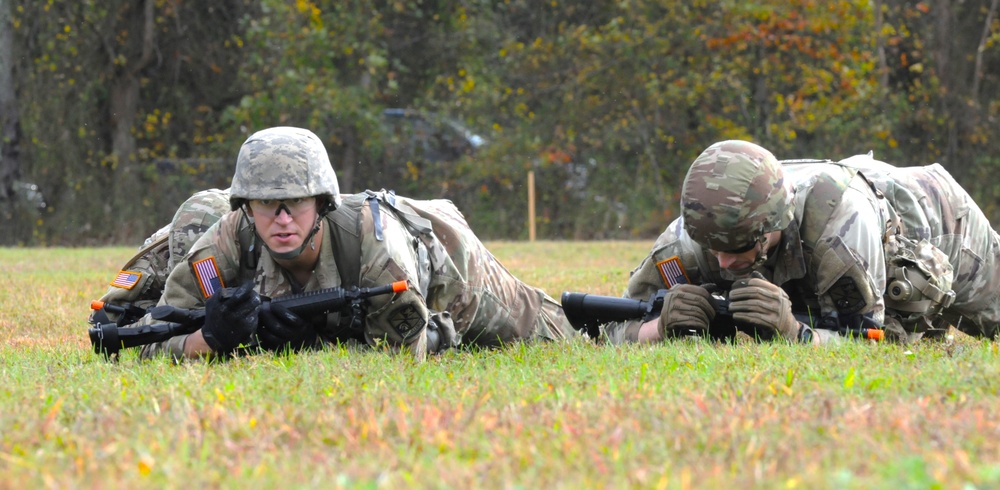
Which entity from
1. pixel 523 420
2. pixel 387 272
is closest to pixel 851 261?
pixel 387 272

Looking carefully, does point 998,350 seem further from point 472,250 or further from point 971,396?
point 472,250

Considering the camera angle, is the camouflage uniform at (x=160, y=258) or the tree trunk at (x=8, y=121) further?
the tree trunk at (x=8, y=121)

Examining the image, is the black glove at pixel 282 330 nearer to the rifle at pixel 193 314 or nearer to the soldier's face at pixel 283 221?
the rifle at pixel 193 314

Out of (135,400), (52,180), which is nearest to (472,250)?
(135,400)

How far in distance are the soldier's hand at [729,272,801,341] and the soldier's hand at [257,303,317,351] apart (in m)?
1.96

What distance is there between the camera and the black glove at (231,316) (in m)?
5.09

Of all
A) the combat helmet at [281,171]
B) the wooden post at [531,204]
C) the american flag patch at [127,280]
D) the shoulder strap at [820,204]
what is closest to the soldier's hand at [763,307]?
the shoulder strap at [820,204]

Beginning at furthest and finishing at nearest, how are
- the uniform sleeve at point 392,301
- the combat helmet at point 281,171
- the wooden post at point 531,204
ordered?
the wooden post at point 531,204 → the uniform sleeve at point 392,301 → the combat helmet at point 281,171

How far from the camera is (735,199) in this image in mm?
5262

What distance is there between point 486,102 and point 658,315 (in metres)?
18.8

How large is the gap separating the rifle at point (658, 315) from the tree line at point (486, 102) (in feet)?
56.2

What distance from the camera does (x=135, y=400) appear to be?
4.01 meters

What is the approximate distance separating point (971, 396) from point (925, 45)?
2316 cm

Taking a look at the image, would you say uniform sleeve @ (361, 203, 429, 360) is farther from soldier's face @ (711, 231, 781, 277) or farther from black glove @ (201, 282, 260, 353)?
soldier's face @ (711, 231, 781, 277)
